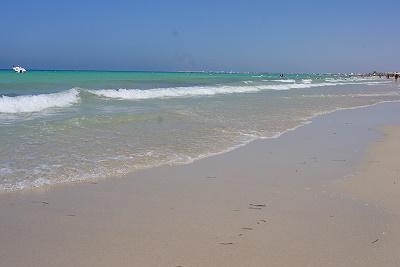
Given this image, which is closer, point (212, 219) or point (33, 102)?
point (212, 219)

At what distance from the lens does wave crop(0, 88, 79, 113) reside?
14.5 m

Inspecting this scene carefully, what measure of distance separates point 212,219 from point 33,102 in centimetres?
1351

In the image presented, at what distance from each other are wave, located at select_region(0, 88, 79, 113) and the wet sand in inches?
394

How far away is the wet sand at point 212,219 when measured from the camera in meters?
3.18

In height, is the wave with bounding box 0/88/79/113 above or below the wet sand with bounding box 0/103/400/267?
above

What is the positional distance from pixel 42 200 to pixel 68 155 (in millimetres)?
2274

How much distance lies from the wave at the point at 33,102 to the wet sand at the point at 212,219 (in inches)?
394

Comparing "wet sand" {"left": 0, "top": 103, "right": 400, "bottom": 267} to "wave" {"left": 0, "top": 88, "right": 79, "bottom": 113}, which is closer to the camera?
"wet sand" {"left": 0, "top": 103, "right": 400, "bottom": 267}

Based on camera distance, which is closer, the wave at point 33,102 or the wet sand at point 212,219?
the wet sand at point 212,219

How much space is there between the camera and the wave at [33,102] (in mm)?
14475

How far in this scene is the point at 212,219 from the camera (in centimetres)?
400

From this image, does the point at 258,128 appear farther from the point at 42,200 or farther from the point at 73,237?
the point at 73,237

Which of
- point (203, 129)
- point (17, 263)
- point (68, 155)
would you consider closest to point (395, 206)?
point (17, 263)

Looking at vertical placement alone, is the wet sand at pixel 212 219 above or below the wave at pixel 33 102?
below
